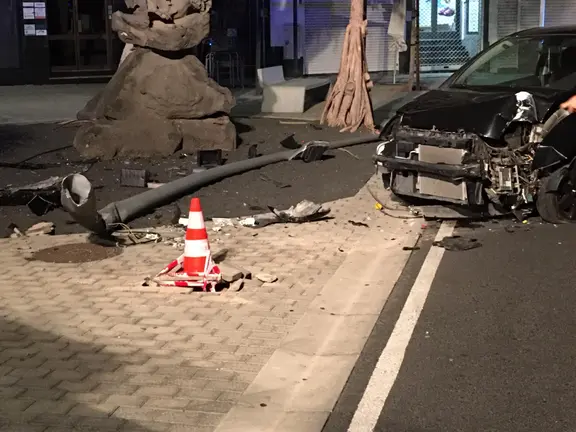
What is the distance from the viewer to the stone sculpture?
1352cm

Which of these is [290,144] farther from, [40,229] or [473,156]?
[40,229]

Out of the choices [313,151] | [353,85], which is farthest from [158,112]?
[353,85]

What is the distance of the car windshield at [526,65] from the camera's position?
1035 cm

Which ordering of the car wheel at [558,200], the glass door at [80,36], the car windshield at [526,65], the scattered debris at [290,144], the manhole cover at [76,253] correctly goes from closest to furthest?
the manhole cover at [76,253], the car wheel at [558,200], the car windshield at [526,65], the scattered debris at [290,144], the glass door at [80,36]

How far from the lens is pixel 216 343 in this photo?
611cm

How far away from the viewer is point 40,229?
9266 mm

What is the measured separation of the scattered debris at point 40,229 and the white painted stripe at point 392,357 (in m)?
3.75

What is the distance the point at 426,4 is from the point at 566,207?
61.6 feet

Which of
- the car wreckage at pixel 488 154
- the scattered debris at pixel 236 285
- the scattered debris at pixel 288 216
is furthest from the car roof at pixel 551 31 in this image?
the scattered debris at pixel 236 285

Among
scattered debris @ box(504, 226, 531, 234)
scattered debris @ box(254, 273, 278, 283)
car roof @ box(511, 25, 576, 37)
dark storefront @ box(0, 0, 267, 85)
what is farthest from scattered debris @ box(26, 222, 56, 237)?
dark storefront @ box(0, 0, 267, 85)

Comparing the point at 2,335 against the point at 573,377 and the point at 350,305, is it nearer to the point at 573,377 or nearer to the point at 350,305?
the point at 350,305

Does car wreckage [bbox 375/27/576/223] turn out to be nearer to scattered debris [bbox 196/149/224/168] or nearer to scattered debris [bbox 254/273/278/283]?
scattered debris [bbox 254/273/278/283]

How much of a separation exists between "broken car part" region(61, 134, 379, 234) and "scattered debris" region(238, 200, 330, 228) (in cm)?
108

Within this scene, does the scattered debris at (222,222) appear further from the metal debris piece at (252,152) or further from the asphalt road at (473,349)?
the metal debris piece at (252,152)
